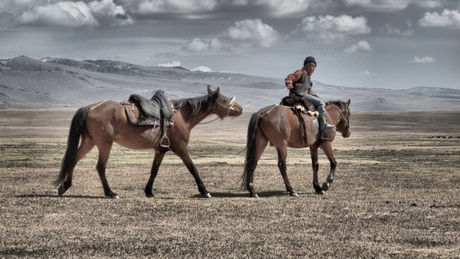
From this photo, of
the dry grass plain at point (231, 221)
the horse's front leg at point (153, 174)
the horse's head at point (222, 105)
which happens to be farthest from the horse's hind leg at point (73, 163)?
the horse's head at point (222, 105)

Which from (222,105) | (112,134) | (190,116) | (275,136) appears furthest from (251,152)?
(112,134)

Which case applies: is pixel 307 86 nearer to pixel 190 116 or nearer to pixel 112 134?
pixel 190 116

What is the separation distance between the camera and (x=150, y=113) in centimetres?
1526

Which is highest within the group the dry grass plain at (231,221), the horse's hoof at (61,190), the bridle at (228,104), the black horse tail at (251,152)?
the bridle at (228,104)

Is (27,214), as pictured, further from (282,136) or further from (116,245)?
(282,136)

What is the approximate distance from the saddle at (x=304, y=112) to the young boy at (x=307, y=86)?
0.12 m

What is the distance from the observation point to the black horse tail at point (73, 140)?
14.7 meters

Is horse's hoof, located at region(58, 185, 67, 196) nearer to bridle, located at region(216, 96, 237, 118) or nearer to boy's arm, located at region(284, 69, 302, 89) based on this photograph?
bridle, located at region(216, 96, 237, 118)

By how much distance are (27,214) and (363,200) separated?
675cm

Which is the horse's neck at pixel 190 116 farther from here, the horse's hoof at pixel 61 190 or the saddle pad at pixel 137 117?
the horse's hoof at pixel 61 190

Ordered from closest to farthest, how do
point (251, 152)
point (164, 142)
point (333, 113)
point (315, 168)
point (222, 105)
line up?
point (164, 142)
point (251, 152)
point (222, 105)
point (315, 168)
point (333, 113)

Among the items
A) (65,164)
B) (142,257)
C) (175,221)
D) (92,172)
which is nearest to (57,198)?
(65,164)

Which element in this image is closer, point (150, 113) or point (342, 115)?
point (150, 113)

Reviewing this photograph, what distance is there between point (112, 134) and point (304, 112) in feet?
14.9
